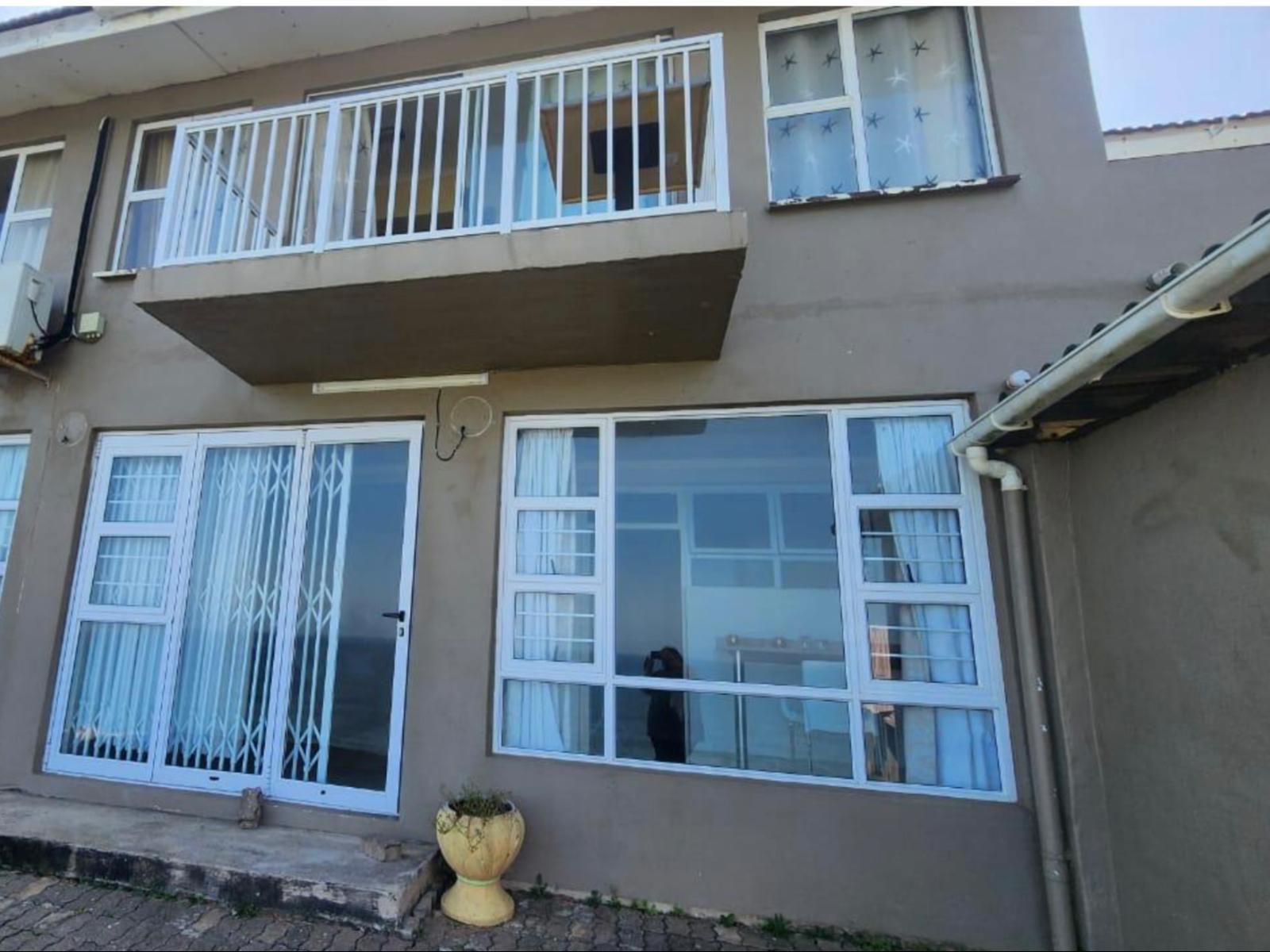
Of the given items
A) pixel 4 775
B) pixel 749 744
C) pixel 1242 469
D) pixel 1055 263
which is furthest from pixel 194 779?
pixel 1055 263

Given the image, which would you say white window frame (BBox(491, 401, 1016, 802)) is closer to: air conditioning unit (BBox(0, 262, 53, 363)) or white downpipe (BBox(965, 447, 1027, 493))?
white downpipe (BBox(965, 447, 1027, 493))

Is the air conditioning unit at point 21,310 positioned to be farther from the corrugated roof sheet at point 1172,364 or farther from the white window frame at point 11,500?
the corrugated roof sheet at point 1172,364

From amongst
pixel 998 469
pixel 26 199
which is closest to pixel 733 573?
pixel 998 469

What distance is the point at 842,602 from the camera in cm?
355

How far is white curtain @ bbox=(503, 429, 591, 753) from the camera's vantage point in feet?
12.3

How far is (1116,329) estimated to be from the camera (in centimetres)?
216

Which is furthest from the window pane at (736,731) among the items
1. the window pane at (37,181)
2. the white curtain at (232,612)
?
the window pane at (37,181)

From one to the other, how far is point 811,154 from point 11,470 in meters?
6.57

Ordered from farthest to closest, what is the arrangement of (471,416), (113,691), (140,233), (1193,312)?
1. (140,233)
2. (113,691)
3. (471,416)
4. (1193,312)

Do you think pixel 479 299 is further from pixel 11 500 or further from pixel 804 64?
pixel 11 500

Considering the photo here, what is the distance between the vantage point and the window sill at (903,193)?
3.76 metres

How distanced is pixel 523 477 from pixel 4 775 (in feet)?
14.0

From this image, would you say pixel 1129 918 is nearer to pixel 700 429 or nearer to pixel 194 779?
pixel 700 429

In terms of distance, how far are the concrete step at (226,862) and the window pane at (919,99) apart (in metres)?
5.09
